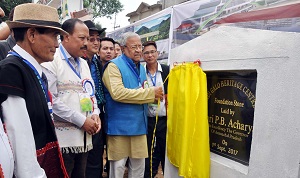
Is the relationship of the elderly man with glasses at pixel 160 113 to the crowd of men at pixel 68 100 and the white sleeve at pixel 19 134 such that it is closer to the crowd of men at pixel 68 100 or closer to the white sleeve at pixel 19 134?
the crowd of men at pixel 68 100

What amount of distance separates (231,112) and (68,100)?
1.37 metres

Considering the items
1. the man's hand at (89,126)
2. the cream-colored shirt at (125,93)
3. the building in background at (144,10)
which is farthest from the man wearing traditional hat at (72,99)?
the building in background at (144,10)

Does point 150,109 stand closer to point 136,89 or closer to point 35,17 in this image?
point 136,89

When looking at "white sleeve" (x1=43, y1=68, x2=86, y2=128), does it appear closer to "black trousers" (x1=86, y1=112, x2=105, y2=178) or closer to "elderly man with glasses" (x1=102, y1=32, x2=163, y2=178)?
"elderly man with glasses" (x1=102, y1=32, x2=163, y2=178)

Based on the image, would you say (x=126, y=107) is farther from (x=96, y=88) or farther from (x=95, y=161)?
(x=95, y=161)

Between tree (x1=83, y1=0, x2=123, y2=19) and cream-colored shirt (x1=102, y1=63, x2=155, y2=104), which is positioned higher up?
tree (x1=83, y1=0, x2=123, y2=19)

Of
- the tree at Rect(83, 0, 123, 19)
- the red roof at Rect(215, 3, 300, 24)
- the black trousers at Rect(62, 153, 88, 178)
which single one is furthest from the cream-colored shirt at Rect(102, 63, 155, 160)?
the tree at Rect(83, 0, 123, 19)

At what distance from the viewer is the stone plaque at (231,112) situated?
1909mm

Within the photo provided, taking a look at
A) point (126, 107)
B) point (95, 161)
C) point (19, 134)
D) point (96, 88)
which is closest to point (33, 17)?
point (19, 134)

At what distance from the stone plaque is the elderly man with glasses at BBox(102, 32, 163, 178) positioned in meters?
0.75

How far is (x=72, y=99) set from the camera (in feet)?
7.82

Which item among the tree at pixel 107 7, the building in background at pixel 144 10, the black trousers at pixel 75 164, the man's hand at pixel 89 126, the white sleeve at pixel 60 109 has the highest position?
the tree at pixel 107 7

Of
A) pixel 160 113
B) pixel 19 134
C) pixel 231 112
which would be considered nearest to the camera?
pixel 19 134

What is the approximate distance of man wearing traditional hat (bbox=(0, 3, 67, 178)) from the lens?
1.34 metres
